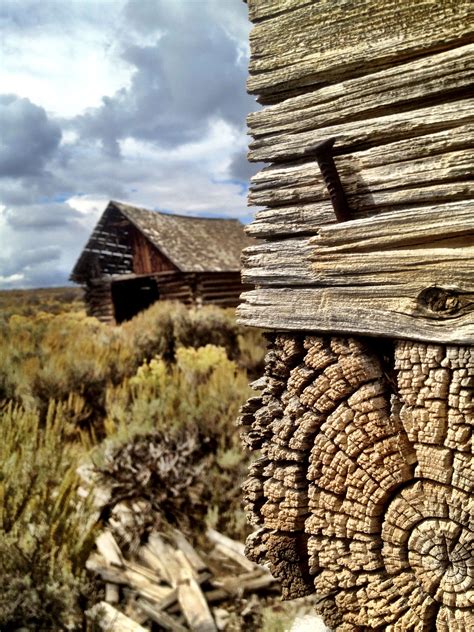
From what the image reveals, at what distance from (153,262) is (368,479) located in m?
17.7

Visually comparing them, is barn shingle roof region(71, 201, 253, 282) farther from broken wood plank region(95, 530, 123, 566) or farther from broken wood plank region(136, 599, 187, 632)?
broken wood plank region(136, 599, 187, 632)

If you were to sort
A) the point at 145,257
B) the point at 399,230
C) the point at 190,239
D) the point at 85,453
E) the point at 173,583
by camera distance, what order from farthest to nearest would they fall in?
1. the point at 190,239
2. the point at 145,257
3. the point at 85,453
4. the point at 173,583
5. the point at 399,230

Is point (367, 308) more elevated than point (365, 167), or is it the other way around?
point (365, 167)

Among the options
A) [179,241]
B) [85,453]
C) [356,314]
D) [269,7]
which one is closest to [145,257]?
[179,241]

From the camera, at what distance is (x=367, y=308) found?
3.62 ft

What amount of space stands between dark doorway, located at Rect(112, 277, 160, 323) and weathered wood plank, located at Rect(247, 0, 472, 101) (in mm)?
18706

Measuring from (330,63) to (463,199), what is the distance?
0.41 m

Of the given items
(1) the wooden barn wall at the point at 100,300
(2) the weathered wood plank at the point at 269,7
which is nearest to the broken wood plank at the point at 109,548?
(2) the weathered wood plank at the point at 269,7

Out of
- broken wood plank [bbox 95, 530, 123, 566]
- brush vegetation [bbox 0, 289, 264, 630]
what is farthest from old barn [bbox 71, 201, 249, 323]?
broken wood plank [bbox 95, 530, 123, 566]

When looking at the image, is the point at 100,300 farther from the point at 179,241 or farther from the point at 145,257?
the point at 179,241

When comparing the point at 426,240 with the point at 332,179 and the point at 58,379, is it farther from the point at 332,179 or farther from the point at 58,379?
the point at 58,379

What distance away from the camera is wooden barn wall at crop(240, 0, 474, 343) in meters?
1.03

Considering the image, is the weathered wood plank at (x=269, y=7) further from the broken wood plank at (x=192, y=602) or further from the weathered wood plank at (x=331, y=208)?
the broken wood plank at (x=192, y=602)

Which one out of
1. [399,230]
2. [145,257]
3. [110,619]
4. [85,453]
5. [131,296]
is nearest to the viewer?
[399,230]
